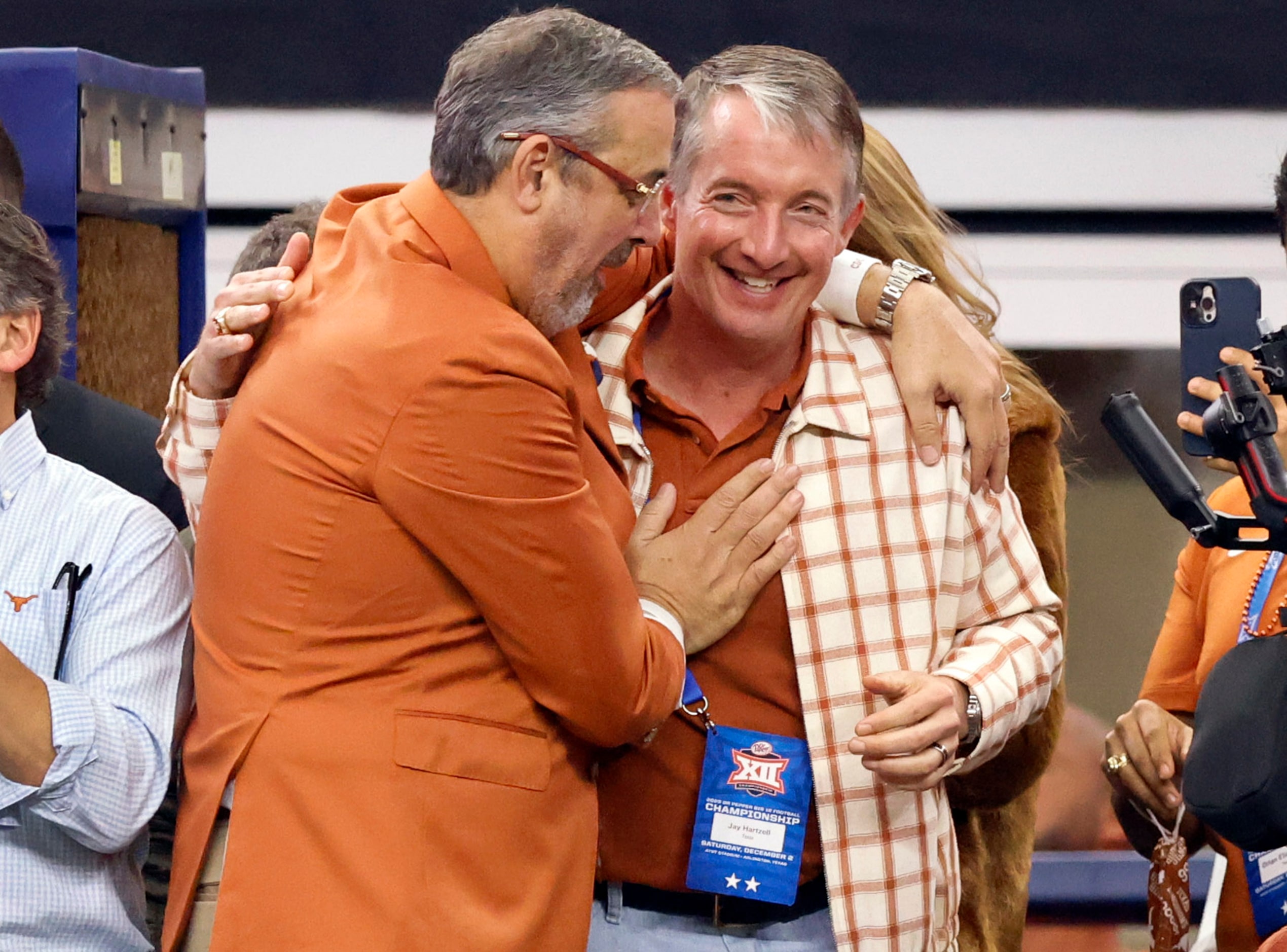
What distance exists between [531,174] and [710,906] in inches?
32.4

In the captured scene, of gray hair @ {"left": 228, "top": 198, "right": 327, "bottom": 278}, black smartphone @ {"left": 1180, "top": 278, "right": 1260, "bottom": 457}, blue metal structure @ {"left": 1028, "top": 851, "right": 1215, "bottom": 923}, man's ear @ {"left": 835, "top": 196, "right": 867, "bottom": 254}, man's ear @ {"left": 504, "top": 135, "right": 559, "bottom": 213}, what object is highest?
man's ear @ {"left": 504, "top": 135, "right": 559, "bottom": 213}

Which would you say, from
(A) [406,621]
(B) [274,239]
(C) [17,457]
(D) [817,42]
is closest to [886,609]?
(A) [406,621]

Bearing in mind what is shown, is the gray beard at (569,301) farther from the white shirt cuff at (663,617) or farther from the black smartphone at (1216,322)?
the black smartphone at (1216,322)

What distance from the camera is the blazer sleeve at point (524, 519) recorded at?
4.40 feet

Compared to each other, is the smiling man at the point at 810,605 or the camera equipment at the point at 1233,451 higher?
the camera equipment at the point at 1233,451

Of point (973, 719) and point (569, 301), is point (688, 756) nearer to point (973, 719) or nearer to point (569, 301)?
point (973, 719)

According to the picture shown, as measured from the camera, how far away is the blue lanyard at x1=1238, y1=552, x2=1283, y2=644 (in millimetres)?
2039

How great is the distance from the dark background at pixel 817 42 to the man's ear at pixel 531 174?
196cm

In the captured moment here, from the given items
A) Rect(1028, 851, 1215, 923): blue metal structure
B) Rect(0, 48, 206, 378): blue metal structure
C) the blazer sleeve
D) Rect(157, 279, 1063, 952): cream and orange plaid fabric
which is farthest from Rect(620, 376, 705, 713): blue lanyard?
Rect(1028, 851, 1215, 923): blue metal structure

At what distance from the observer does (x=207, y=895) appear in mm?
1479

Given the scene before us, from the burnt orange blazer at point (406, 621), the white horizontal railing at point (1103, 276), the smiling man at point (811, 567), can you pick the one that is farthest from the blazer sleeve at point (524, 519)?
the white horizontal railing at point (1103, 276)

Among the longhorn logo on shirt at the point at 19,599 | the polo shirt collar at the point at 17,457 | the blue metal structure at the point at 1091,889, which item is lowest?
the blue metal structure at the point at 1091,889

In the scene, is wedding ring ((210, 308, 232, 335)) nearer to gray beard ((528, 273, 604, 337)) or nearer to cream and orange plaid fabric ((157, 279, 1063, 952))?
cream and orange plaid fabric ((157, 279, 1063, 952))

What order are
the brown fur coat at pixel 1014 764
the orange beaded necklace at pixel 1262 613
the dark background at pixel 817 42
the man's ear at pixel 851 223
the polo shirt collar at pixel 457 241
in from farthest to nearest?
the dark background at pixel 817 42 → the brown fur coat at pixel 1014 764 → the orange beaded necklace at pixel 1262 613 → the man's ear at pixel 851 223 → the polo shirt collar at pixel 457 241
